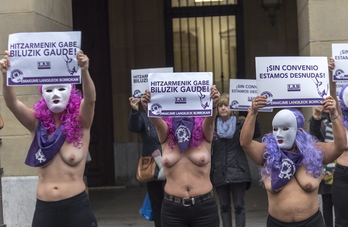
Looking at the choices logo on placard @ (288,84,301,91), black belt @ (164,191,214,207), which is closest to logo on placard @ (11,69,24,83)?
black belt @ (164,191,214,207)

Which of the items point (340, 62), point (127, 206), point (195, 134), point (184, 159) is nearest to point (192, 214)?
point (184, 159)

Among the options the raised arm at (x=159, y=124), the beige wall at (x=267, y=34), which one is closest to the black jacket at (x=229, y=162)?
the raised arm at (x=159, y=124)

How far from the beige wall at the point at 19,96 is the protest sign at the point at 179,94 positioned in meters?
3.44

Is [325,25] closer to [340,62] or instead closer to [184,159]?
[340,62]

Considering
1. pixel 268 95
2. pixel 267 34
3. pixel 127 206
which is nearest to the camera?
pixel 268 95

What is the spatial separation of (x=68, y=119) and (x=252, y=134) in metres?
1.47

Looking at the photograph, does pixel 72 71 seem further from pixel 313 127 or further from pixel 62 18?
pixel 62 18

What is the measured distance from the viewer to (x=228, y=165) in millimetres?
8727

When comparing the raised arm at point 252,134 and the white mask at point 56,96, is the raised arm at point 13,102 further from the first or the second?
the raised arm at point 252,134

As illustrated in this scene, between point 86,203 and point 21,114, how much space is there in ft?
A: 2.88

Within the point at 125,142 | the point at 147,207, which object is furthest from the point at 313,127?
the point at 125,142

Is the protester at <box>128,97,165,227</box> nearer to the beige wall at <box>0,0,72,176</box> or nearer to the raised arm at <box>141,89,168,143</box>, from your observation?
the beige wall at <box>0,0,72,176</box>

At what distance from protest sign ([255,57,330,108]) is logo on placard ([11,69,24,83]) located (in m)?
Result: 1.91

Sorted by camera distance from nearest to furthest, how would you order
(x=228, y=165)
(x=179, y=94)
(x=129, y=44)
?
(x=179, y=94) < (x=228, y=165) < (x=129, y=44)
